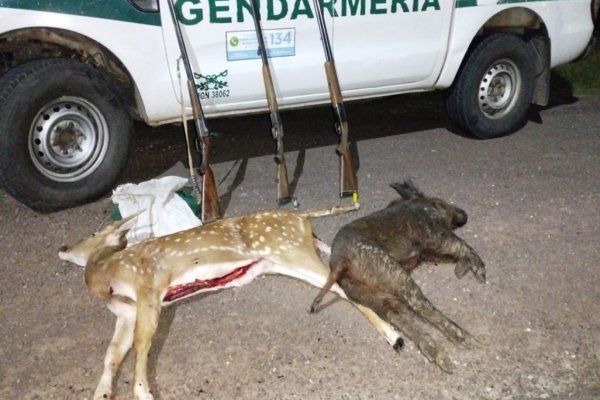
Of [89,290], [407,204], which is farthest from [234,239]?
[407,204]

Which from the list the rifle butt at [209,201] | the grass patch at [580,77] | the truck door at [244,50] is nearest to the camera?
the rifle butt at [209,201]

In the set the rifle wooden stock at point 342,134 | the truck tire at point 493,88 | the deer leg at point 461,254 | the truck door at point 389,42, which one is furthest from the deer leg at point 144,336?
the truck tire at point 493,88

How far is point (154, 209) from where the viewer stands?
4.48 m

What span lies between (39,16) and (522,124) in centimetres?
458

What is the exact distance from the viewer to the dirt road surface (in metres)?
3.36

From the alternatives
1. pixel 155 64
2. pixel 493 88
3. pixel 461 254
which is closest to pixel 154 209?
pixel 155 64

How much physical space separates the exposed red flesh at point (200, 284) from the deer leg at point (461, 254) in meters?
1.17

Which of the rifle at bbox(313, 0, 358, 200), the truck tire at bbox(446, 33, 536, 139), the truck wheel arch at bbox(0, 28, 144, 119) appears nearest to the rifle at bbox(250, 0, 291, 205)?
the rifle at bbox(313, 0, 358, 200)

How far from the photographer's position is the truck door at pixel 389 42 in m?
5.54

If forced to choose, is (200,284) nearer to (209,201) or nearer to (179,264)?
(179,264)

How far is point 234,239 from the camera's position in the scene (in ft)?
13.1

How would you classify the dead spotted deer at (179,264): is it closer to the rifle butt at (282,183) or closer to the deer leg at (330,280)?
the deer leg at (330,280)

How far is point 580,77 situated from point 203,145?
6.38m

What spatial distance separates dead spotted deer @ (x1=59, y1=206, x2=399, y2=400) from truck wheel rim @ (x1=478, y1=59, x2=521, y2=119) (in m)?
2.94
